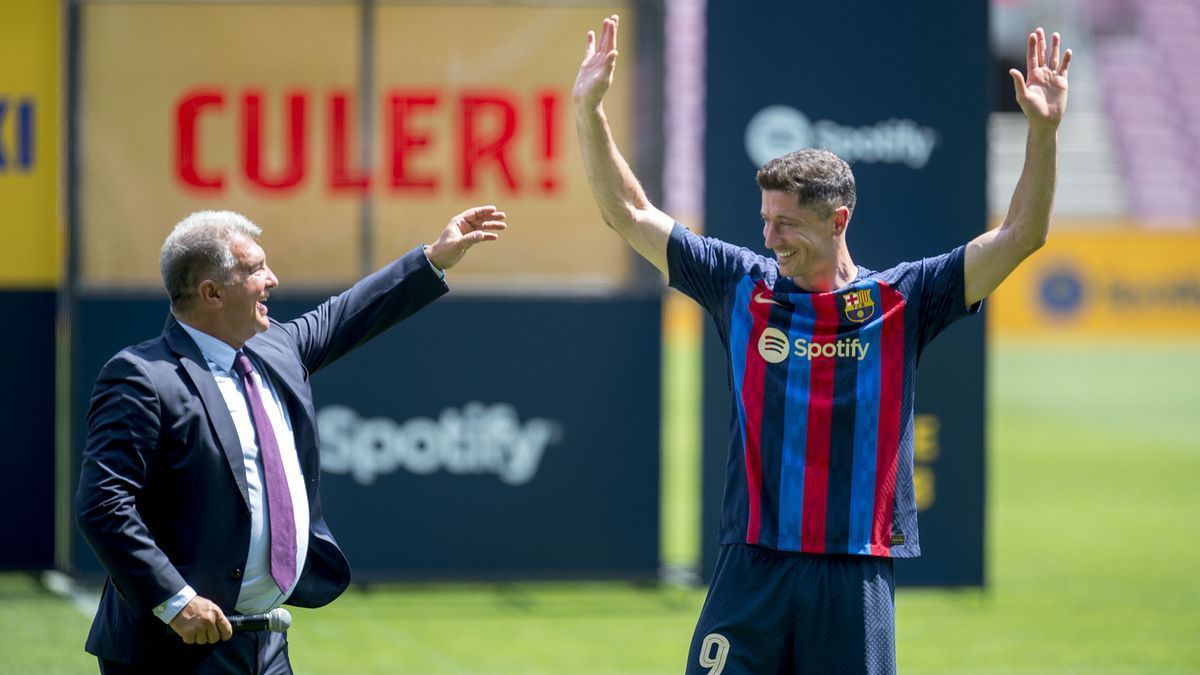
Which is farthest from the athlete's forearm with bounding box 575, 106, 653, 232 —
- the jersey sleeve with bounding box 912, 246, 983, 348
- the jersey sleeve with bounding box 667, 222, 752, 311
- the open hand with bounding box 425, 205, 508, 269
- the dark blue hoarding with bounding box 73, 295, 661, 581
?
the dark blue hoarding with bounding box 73, 295, 661, 581

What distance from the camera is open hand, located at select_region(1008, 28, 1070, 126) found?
3.69m

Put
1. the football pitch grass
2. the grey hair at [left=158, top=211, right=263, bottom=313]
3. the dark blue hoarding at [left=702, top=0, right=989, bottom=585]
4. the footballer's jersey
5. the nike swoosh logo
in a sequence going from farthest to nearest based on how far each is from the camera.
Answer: the dark blue hoarding at [left=702, top=0, right=989, bottom=585], the football pitch grass, the nike swoosh logo, the footballer's jersey, the grey hair at [left=158, top=211, right=263, bottom=313]

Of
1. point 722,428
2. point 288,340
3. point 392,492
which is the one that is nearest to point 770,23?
point 722,428

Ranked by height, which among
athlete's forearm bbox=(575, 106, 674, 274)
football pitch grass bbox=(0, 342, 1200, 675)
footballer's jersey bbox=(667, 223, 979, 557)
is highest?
athlete's forearm bbox=(575, 106, 674, 274)

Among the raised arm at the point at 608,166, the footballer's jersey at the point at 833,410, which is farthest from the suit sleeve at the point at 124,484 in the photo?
the footballer's jersey at the point at 833,410

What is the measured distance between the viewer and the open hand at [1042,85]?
12.1 ft

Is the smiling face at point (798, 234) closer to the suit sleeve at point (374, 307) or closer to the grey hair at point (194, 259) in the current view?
the suit sleeve at point (374, 307)

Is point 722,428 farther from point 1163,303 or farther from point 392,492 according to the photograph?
point 1163,303

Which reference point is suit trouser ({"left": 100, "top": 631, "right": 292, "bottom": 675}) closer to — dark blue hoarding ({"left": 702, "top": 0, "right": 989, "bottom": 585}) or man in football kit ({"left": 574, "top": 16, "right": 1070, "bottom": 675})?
man in football kit ({"left": 574, "top": 16, "right": 1070, "bottom": 675})

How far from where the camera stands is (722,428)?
794 cm

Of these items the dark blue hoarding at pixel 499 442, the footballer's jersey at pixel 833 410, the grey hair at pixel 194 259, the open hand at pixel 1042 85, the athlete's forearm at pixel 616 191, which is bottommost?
the dark blue hoarding at pixel 499 442

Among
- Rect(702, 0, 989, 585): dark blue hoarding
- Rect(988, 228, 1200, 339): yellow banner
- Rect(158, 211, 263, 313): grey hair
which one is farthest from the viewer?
Rect(988, 228, 1200, 339): yellow banner

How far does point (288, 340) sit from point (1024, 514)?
313 inches

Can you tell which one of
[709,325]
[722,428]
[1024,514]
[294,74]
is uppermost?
[294,74]
